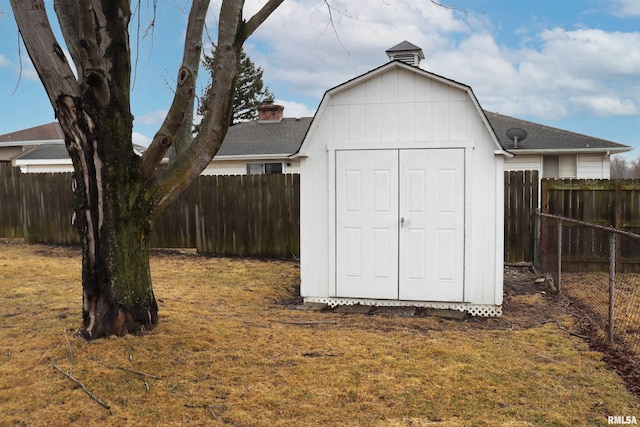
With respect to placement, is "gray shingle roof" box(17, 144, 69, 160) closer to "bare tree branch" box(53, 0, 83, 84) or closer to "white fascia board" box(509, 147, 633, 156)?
"white fascia board" box(509, 147, 633, 156)

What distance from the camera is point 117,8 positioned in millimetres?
4590

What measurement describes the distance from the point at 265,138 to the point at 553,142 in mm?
8941

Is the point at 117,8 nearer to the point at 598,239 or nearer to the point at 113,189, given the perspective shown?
the point at 113,189

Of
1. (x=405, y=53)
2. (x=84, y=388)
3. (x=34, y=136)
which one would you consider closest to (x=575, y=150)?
(x=405, y=53)

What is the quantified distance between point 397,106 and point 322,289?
2821 millimetres

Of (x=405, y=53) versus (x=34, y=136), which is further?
(x=34, y=136)

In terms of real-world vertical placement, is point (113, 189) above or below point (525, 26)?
below

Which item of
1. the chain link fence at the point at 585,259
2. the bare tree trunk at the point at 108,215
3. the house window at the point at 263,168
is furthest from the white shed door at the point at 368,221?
the house window at the point at 263,168

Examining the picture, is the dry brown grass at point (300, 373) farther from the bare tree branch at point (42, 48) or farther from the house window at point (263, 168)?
the house window at point (263, 168)

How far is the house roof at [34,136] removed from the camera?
2536 centimetres

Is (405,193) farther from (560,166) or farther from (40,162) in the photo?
(40,162)

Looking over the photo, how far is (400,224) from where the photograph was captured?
7.26 m

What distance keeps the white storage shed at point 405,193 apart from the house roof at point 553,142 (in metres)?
7.82

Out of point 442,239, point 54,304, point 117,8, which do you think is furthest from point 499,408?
point 54,304
